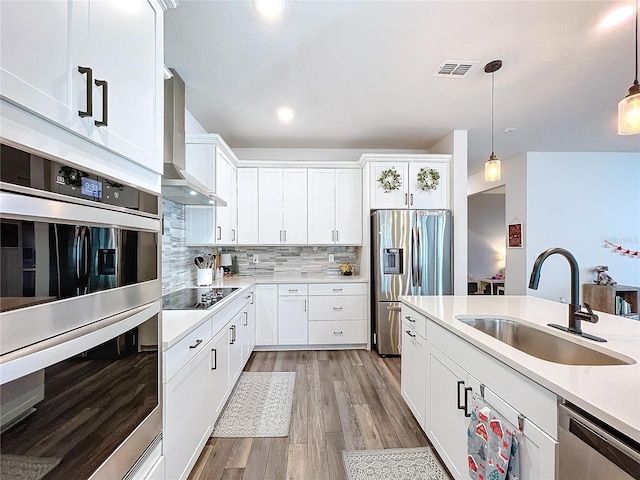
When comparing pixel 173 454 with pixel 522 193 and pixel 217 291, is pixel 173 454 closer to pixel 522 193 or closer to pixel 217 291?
pixel 217 291

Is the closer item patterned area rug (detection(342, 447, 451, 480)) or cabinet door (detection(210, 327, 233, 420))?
patterned area rug (detection(342, 447, 451, 480))

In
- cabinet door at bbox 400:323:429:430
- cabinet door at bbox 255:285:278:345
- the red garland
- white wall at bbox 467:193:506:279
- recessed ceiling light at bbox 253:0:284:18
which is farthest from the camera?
white wall at bbox 467:193:506:279

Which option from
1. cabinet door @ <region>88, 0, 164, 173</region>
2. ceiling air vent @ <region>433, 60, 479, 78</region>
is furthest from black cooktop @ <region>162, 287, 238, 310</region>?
ceiling air vent @ <region>433, 60, 479, 78</region>

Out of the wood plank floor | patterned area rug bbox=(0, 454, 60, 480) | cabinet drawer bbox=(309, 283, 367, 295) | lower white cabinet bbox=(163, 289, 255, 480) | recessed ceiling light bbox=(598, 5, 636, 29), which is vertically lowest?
the wood plank floor

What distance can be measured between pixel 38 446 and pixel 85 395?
164mm

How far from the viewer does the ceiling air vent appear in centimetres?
243

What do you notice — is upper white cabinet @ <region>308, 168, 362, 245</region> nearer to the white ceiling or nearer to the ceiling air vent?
the white ceiling

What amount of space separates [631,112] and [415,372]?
1.92 metres

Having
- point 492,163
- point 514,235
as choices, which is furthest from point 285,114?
point 514,235

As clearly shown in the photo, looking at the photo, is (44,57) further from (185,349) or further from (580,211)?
(580,211)

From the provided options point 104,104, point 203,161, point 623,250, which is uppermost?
point 203,161

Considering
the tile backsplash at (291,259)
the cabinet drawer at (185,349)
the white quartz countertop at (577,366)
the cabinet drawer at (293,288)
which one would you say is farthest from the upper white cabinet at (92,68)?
the tile backsplash at (291,259)

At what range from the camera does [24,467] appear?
0.67 meters

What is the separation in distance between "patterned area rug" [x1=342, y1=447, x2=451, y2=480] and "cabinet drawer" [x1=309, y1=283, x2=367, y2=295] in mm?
2022
